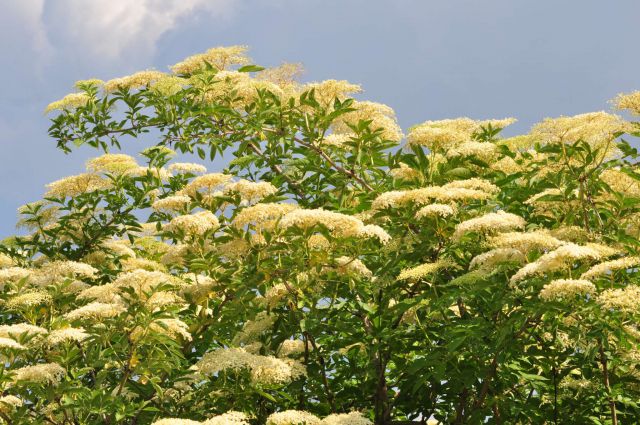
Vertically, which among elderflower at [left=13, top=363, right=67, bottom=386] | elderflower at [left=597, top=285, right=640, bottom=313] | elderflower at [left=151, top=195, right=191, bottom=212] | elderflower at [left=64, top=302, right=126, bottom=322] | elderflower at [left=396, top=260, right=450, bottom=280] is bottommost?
elderflower at [left=13, top=363, right=67, bottom=386]

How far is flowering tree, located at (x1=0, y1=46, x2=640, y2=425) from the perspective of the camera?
4.98m

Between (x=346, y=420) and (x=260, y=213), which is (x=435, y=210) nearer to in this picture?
(x=260, y=213)

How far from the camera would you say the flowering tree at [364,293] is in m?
4.98

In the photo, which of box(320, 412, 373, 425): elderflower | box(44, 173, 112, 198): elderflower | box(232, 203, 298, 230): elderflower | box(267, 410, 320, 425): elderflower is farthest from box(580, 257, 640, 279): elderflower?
box(44, 173, 112, 198): elderflower

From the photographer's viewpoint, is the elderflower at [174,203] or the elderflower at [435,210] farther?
the elderflower at [174,203]

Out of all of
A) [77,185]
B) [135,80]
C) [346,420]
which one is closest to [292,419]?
[346,420]

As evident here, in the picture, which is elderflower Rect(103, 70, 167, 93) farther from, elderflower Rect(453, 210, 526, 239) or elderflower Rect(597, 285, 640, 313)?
elderflower Rect(597, 285, 640, 313)

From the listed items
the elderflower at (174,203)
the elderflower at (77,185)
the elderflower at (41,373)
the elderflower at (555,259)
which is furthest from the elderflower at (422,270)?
the elderflower at (77,185)

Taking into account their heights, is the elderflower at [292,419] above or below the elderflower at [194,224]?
below

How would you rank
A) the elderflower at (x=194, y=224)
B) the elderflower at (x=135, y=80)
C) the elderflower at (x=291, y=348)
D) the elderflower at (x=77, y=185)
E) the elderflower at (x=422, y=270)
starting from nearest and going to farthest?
the elderflower at (x=422, y=270)
the elderflower at (x=194, y=224)
the elderflower at (x=291, y=348)
the elderflower at (x=77, y=185)
the elderflower at (x=135, y=80)

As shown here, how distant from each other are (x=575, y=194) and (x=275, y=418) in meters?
2.34

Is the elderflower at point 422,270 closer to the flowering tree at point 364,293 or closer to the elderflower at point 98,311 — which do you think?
the flowering tree at point 364,293

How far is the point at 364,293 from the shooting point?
228 inches

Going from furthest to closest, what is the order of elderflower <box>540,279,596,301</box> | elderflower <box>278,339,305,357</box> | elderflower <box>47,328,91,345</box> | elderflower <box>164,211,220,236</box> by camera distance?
elderflower <box>278,339,305,357</box>, elderflower <box>164,211,220,236</box>, elderflower <box>47,328,91,345</box>, elderflower <box>540,279,596,301</box>
